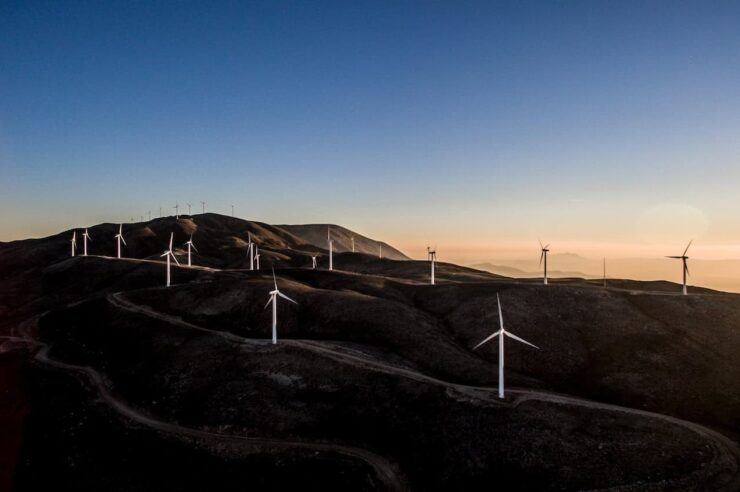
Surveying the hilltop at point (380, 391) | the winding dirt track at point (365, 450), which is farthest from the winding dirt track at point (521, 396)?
the hilltop at point (380, 391)

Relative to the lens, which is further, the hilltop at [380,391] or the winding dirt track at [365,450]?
the hilltop at [380,391]

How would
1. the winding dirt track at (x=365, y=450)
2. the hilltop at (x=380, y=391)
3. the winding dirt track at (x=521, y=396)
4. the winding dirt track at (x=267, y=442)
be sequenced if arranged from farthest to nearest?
1. the hilltop at (x=380, y=391)
2. the winding dirt track at (x=267, y=442)
3. the winding dirt track at (x=521, y=396)
4. the winding dirt track at (x=365, y=450)

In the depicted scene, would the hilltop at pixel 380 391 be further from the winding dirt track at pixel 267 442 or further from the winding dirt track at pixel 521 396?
the winding dirt track at pixel 521 396

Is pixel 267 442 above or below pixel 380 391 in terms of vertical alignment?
below

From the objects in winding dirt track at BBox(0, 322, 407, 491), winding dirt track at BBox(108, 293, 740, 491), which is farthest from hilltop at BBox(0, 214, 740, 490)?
winding dirt track at BBox(108, 293, 740, 491)

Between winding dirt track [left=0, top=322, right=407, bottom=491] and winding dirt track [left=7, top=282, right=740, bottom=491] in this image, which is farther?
winding dirt track [left=0, top=322, right=407, bottom=491]

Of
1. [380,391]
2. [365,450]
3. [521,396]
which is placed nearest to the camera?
[365,450]

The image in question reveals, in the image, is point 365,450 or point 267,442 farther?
point 267,442

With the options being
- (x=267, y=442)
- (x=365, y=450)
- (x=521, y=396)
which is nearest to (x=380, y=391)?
(x=365, y=450)

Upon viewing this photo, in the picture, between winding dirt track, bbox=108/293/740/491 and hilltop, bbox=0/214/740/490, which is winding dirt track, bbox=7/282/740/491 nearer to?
winding dirt track, bbox=108/293/740/491

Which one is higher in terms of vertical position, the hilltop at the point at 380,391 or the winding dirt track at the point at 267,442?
the hilltop at the point at 380,391

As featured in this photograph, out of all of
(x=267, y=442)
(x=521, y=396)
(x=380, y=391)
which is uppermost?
(x=521, y=396)

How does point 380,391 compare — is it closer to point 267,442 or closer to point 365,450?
point 365,450
